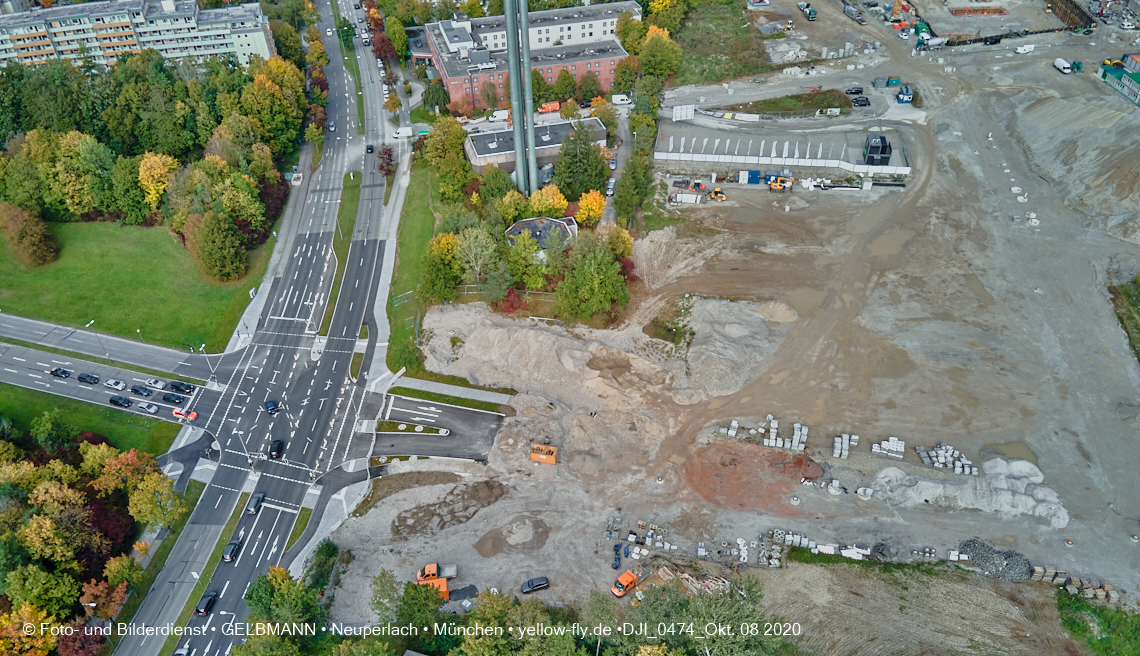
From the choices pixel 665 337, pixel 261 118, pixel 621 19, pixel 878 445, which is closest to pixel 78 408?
pixel 261 118

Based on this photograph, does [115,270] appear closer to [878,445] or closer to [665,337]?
[665,337]

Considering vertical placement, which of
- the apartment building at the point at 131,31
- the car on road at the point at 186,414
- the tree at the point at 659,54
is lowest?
the car on road at the point at 186,414

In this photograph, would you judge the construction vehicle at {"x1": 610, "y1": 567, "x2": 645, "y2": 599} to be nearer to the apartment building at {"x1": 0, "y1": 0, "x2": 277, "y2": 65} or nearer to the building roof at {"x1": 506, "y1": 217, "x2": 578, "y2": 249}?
the building roof at {"x1": 506, "y1": 217, "x2": 578, "y2": 249}

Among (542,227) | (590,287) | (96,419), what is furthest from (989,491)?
(96,419)

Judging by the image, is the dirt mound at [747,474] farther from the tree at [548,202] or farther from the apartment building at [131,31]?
the apartment building at [131,31]

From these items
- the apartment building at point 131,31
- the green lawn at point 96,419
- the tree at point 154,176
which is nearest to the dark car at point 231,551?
the green lawn at point 96,419

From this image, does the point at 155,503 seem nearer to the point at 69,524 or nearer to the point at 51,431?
the point at 69,524
